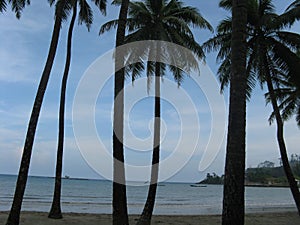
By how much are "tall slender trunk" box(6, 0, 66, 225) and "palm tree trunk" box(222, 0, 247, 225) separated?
19.9 feet

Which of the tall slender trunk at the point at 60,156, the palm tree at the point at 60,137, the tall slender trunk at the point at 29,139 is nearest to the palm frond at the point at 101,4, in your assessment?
the palm tree at the point at 60,137

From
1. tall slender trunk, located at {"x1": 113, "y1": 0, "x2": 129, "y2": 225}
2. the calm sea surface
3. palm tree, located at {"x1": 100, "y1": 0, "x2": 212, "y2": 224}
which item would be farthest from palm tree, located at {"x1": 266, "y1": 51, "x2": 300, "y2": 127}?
tall slender trunk, located at {"x1": 113, "y1": 0, "x2": 129, "y2": 225}

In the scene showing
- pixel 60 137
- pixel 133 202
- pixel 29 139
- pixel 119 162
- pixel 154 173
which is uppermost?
pixel 60 137

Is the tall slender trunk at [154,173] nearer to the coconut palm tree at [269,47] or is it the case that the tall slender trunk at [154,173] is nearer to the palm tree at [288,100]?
the coconut palm tree at [269,47]

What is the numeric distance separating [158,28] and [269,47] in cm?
492

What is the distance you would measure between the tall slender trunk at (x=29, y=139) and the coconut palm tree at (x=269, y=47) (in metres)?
8.03

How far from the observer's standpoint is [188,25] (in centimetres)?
1641

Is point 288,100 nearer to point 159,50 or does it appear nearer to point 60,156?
point 159,50

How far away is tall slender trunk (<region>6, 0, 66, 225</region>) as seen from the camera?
35.1ft

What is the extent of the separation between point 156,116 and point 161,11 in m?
4.32

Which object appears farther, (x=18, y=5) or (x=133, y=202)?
(x=133, y=202)

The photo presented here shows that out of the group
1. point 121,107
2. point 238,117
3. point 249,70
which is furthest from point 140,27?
point 238,117

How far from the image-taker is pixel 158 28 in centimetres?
1533

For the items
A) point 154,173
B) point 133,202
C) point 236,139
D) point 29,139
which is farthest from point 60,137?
point 133,202
